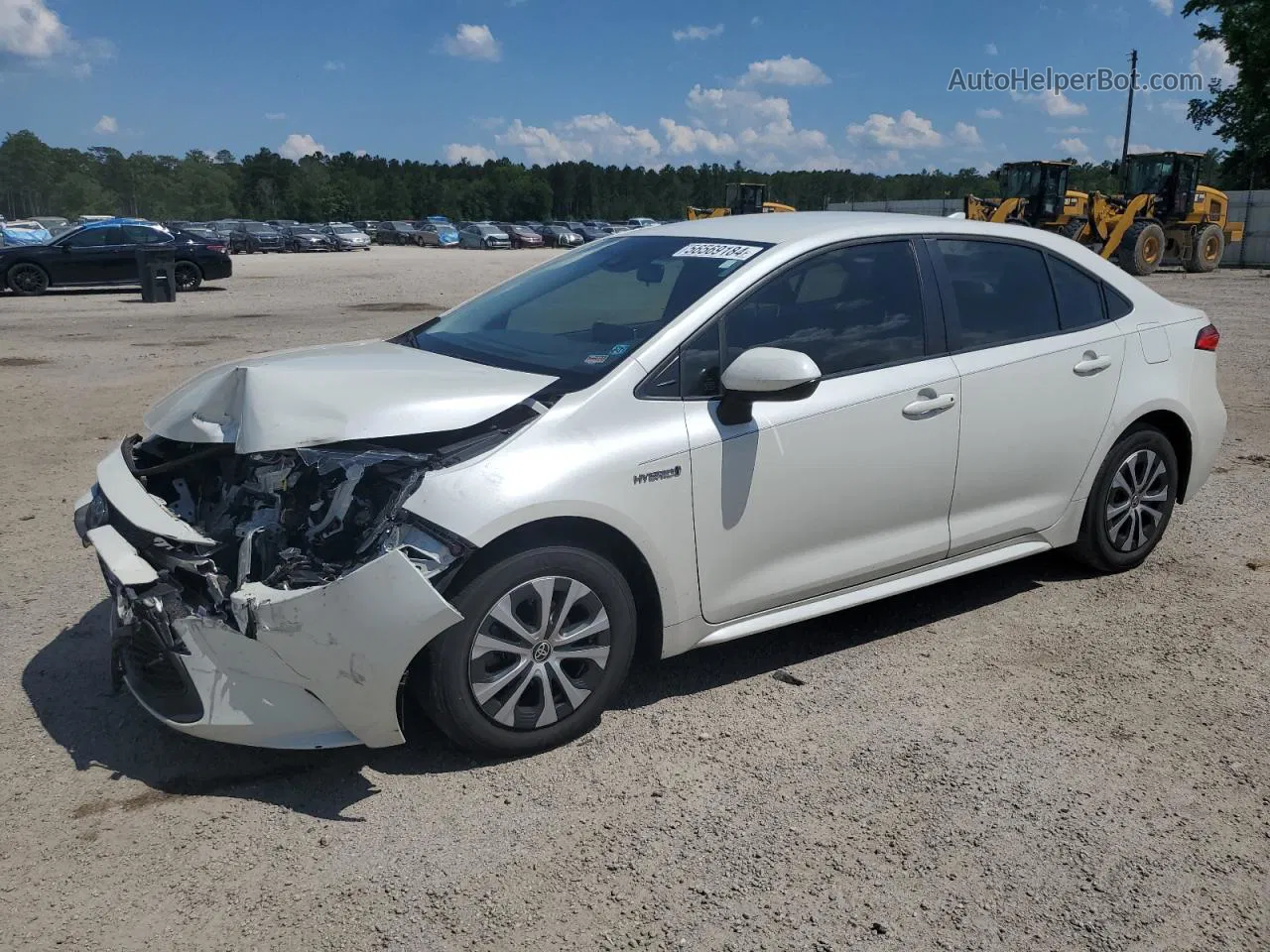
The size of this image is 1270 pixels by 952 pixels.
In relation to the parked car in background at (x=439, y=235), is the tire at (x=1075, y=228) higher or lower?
higher

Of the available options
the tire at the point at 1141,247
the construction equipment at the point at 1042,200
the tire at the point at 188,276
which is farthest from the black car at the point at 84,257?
the tire at the point at 1141,247

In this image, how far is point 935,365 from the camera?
14.3 feet

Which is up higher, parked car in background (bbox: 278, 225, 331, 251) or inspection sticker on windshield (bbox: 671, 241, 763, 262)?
inspection sticker on windshield (bbox: 671, 241, 763, 262)

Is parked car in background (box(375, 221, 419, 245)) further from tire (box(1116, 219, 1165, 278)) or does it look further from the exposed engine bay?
the exposed engine bay

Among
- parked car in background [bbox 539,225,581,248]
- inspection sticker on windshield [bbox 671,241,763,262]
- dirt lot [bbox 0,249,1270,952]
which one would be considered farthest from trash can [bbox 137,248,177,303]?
parked car in background [bbox 539,225,581,248]

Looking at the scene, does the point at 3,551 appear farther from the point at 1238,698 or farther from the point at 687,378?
the point at 1238,698

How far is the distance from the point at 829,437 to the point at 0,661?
11.0 feet

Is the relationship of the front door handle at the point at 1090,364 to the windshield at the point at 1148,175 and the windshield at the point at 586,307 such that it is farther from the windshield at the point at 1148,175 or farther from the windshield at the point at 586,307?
the windshield at the point at 1148,175

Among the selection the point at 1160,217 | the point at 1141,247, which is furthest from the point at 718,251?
the point at 1160,217

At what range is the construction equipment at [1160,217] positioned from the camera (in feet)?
91.0

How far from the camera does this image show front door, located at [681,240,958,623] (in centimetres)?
381

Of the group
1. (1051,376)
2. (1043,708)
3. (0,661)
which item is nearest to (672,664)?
(1043,708)

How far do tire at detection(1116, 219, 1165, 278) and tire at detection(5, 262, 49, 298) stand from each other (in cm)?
2499

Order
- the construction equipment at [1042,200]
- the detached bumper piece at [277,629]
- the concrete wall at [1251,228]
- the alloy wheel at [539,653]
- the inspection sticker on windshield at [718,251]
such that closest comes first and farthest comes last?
the detached bumper piece at [277,629]
the alloy wheel at [539,653]
the inspection sticker on windshield at [718,251]
the construction equipment at [1042,200]
the concrete wall at [1251,228]
